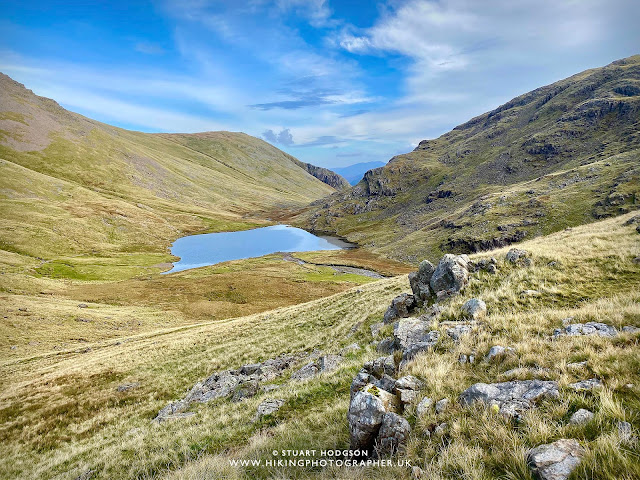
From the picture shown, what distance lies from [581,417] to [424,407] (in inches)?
113

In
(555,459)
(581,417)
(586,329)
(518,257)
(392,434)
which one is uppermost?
(518,257)

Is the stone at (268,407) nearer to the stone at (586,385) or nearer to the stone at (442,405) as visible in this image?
the stone at (442,405)

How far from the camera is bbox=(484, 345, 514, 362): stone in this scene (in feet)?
27.3

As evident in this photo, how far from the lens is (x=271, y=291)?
2869 inches

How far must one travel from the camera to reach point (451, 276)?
18.0 m

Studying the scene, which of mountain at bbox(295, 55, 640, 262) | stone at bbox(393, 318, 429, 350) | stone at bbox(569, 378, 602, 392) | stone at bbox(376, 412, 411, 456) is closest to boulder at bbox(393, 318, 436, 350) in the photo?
stone at bbox(393, 318, 429, 350)

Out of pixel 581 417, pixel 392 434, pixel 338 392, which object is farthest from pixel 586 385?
pixel 338 392

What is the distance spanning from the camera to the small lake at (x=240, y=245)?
12262cm

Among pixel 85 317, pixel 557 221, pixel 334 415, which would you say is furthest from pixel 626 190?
pixel 85 317

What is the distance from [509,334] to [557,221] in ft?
315

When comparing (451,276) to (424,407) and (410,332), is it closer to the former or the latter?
(410,332)

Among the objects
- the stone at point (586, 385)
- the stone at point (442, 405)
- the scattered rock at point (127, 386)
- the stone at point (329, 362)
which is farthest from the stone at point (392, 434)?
the scattered rock at point (127, 386)

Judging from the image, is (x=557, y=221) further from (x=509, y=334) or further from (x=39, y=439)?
(x=39, y=439)

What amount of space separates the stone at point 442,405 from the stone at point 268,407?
24.1 feet
